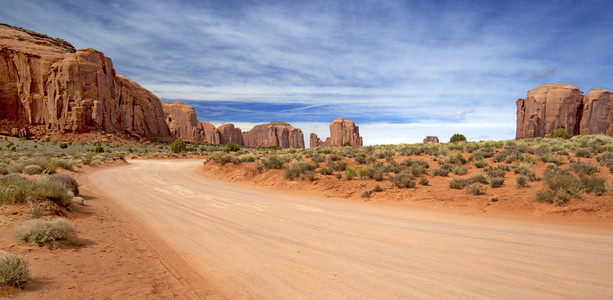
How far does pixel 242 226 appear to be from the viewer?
23.7 ft

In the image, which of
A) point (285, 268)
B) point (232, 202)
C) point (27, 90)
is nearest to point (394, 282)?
point (285, 268)

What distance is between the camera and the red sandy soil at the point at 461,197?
317 inches

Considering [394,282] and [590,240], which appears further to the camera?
[590,240]

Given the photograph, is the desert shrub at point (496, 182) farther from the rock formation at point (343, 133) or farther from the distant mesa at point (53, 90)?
the rock formation at point (343, 133)

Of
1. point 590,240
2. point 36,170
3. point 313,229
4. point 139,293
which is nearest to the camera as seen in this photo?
point 139,293

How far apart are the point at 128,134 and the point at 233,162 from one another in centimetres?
6792

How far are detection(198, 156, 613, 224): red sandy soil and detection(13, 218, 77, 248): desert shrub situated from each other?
934cm

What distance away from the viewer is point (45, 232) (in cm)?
471

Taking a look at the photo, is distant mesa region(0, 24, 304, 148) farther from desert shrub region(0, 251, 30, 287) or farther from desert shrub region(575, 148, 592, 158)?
desert shrub region(575, 148, 592, 158)

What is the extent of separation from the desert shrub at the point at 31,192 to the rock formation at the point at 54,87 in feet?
240

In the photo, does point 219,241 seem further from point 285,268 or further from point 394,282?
point 394,282

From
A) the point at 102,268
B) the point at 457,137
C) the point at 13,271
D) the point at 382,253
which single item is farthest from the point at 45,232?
the point at 457,137

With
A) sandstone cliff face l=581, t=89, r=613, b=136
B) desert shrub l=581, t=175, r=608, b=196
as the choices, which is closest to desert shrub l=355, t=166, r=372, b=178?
desert shrub l=581, t=175, r=608, b=196

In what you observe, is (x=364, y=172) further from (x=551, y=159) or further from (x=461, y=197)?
(x=551, y=159)
